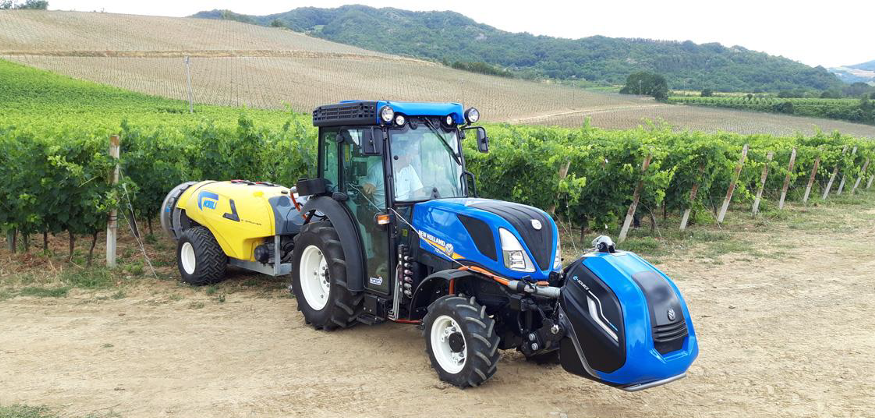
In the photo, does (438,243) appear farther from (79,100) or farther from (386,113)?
(79,100)

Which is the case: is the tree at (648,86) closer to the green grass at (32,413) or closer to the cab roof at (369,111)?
the cab roof at (369,111)

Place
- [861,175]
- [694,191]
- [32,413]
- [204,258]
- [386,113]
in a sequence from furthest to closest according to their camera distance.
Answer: [861,175]
[694,191]
[204,258]
[386,113]
[32,413]

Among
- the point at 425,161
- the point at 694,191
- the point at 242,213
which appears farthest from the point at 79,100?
the point at 425,161

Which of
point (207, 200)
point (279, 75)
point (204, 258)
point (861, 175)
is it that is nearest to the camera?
point (204, 258)

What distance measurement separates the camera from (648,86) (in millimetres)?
42031

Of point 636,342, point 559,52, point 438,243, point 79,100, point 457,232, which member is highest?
point 559,52

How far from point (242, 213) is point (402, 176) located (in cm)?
293

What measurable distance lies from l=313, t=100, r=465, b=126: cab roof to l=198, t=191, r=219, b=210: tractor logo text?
253 centimetres

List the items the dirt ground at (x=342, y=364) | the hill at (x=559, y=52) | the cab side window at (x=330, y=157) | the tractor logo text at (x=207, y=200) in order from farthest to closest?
the hill at (x=559, y=52), the tractor logo text at (x=207, y=200), the cab side window at (x=330, y=157), the dirt ground at (x=342, y=364)

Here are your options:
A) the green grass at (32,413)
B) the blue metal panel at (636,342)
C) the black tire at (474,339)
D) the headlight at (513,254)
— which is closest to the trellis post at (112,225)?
the green grass at (32,413)

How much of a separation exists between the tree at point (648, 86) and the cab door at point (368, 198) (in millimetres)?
36285

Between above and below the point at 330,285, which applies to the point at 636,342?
above

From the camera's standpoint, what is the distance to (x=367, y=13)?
362 feet

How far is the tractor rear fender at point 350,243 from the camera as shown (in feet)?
20.7
